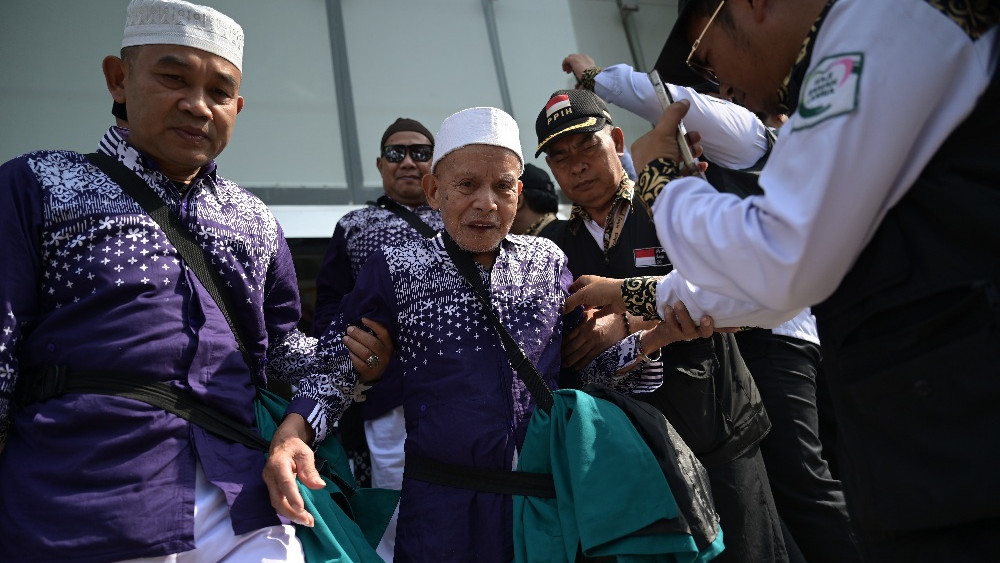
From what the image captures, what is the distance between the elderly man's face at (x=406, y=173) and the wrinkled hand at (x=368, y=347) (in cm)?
172

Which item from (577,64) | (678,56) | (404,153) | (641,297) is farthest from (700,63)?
(404,153)

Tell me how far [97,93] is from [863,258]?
4.99 m

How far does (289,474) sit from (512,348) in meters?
0.70

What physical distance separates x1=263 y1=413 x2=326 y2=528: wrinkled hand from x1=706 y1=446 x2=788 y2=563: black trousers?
1311mm

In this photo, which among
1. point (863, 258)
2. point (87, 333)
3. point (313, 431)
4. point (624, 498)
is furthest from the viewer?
point (313, 431)

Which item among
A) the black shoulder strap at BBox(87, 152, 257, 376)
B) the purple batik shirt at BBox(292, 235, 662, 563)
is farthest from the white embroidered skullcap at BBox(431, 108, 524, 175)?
the black shoulder strap at BBox(87, 152, 257, 376)

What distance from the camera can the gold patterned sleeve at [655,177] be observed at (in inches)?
65.1

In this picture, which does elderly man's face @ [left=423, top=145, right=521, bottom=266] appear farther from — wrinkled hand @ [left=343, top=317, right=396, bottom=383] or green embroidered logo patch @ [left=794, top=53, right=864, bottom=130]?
green embroidered logo patch @ [left=794, top=53, right=864, bottom=130]

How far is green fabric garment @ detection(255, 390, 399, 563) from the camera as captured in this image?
81.3 inches

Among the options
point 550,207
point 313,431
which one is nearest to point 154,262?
point 313,431

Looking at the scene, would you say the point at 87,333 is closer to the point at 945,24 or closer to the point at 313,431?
the point at 313,431

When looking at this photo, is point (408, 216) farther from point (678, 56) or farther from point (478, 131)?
point (678, 56)

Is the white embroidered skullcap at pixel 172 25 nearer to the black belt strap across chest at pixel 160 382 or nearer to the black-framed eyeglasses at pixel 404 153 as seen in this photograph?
the black belt strap across chest at pixel 160 382

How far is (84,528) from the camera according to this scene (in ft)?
5.79
